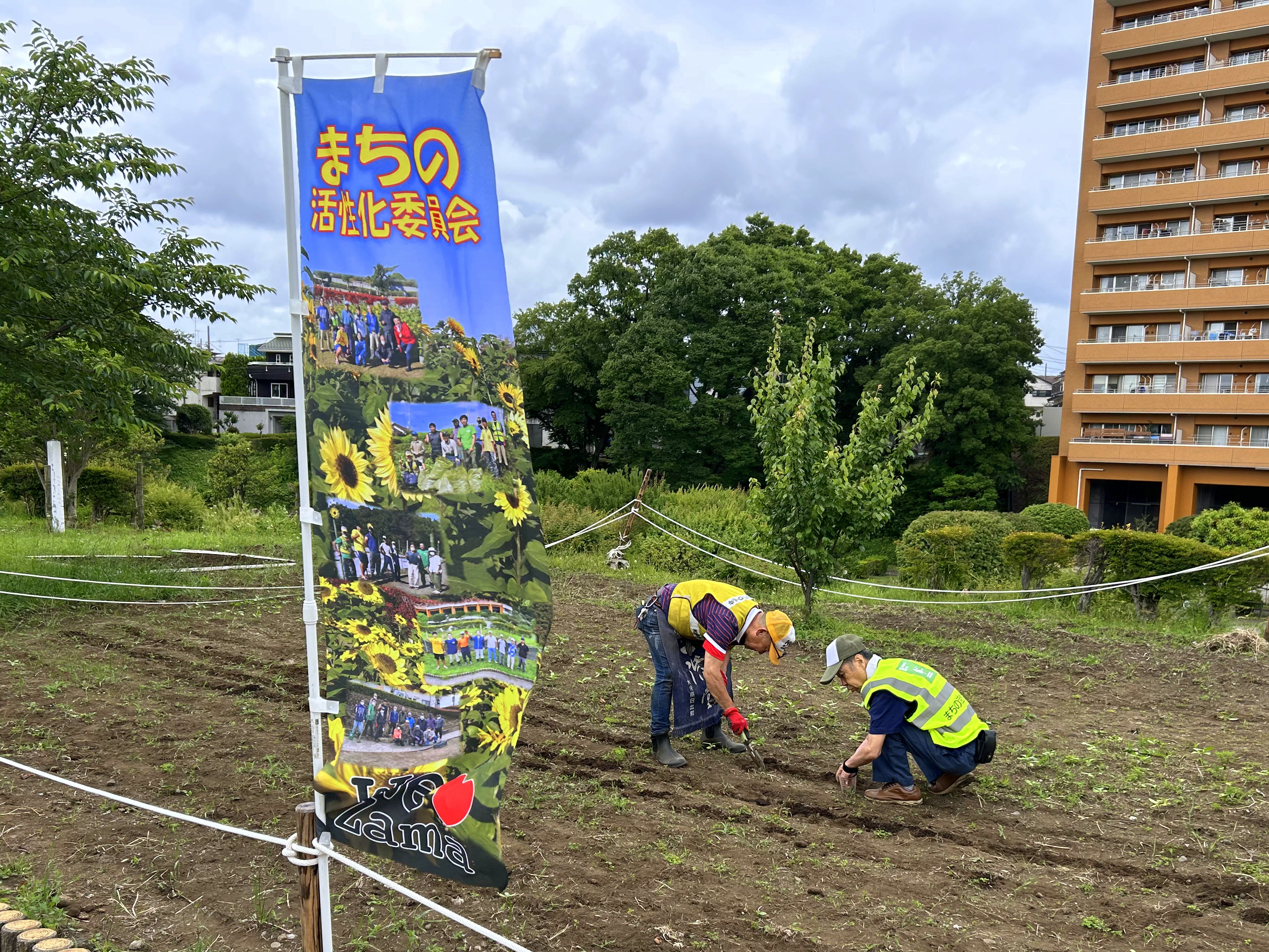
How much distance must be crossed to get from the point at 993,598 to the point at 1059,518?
39.7 ft

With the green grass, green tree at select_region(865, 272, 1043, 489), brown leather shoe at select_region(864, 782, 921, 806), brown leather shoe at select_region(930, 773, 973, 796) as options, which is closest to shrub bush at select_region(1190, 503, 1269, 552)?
brown leather shoe at select_region(930, 773, 973, 796)

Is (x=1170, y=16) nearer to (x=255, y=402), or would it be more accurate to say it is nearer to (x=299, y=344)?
(x=299, y=344)

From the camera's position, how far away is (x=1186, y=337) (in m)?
29.5

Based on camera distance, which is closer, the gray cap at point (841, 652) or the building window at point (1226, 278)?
the gray cap at point (841, 652)

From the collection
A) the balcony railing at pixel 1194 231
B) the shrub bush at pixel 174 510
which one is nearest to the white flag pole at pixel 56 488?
the shrub bush at pixel 174 510

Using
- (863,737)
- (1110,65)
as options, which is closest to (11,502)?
(863,737)

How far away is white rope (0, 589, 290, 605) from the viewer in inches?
379

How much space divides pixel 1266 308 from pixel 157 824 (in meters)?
33.6

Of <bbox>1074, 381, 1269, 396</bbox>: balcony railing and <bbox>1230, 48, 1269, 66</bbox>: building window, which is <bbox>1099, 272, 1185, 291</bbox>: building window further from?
<bbox>1230, 48, 1269, 66</bbox>: building window

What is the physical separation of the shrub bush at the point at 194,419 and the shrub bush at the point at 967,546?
37283 millimetres

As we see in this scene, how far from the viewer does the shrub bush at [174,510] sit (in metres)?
20.9

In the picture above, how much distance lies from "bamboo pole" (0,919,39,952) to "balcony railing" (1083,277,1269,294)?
34.0 metres

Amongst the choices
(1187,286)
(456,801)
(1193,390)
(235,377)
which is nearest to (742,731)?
(456,801)

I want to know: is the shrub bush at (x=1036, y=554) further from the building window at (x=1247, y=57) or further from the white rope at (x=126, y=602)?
the building window at (x=1247, y=57)
